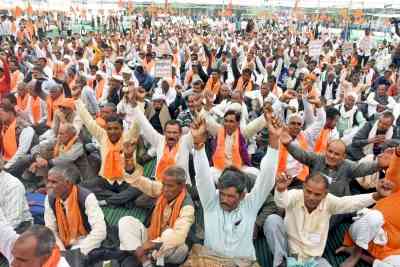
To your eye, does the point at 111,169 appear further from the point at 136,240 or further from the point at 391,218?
the point at 391,218

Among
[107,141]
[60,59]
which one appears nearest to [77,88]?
[107,141]

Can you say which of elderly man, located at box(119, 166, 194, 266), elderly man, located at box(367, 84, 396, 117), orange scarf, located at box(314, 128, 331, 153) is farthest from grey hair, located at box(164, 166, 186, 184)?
elderly man, located at box(367, 84, 396, 117)

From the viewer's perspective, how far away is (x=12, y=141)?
14.0 ft

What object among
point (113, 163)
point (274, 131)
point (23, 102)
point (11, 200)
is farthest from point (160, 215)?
point (23, 102)

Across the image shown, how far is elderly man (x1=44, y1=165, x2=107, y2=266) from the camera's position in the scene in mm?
2570

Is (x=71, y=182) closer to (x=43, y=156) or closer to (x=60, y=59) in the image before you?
(x=43, y=156)

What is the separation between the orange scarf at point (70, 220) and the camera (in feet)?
8.66

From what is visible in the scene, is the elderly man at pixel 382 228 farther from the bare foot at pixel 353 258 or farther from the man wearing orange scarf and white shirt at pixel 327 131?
the man wearing orange scarf and white shirt at pixel 327 131

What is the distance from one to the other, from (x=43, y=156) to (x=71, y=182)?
1640mm

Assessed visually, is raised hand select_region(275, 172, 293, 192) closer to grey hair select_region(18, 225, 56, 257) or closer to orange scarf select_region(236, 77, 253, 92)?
grey hair select_region(18, 225, 56, 257)

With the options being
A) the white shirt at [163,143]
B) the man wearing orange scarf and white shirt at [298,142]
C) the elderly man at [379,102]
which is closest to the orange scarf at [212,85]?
the elderly man at [379,102]

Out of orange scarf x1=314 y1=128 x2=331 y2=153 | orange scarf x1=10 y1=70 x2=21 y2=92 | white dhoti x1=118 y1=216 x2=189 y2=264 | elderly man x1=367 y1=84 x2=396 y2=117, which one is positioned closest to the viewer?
white dhoti x1=118 y1=216 x2=189 y2=264

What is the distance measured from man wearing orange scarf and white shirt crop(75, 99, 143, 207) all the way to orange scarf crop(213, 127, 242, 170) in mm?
820

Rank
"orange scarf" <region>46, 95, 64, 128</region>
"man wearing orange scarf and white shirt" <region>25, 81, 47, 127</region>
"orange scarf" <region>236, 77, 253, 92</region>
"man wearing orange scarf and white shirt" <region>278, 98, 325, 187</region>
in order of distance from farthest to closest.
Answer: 1. "orange scarf" <region>236, 77, 253, 92</region>
2. "man wearing orange scarf and white shirt" <region>25, 81, 47, 127</region>
3. "orange scarf" <region>46, 95, 64, 128</region>
4. "man wearing orange scarf and white shirt" <region>278, 98, 325, 187</region>
